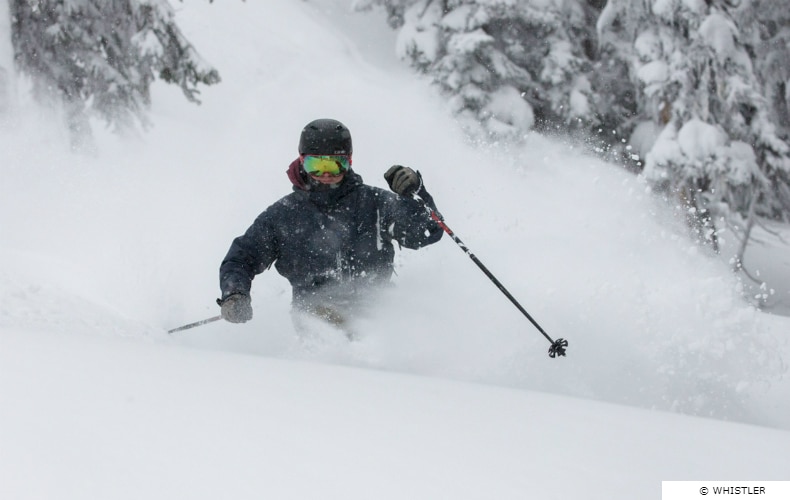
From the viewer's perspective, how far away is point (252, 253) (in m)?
5.44

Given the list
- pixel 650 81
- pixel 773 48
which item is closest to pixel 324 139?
pixel 650 81

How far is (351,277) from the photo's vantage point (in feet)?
18.2

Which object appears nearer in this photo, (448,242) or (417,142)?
(448,242)

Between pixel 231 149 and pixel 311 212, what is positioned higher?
pixel 231 149

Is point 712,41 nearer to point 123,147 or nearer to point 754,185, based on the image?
point 754,185

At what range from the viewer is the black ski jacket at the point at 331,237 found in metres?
5.41

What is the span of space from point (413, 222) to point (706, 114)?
32.0ft

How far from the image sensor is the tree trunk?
10609 mm

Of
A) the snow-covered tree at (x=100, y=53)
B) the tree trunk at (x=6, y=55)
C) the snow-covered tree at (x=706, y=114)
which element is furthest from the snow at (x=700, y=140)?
the tree trunk at (x=6, y=55)

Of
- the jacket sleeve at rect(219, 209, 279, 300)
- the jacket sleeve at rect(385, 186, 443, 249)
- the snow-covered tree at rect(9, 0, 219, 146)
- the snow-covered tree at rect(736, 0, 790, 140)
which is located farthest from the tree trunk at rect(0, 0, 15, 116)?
the snow-covered tree at rect(736, 0, 790, 140)

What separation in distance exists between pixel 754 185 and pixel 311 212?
10.7m

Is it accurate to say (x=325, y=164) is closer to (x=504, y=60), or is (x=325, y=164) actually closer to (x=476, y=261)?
(x=476, y=261)

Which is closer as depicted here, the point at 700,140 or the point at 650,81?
the point at 700,140

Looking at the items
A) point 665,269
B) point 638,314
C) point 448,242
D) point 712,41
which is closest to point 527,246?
point 448,242
